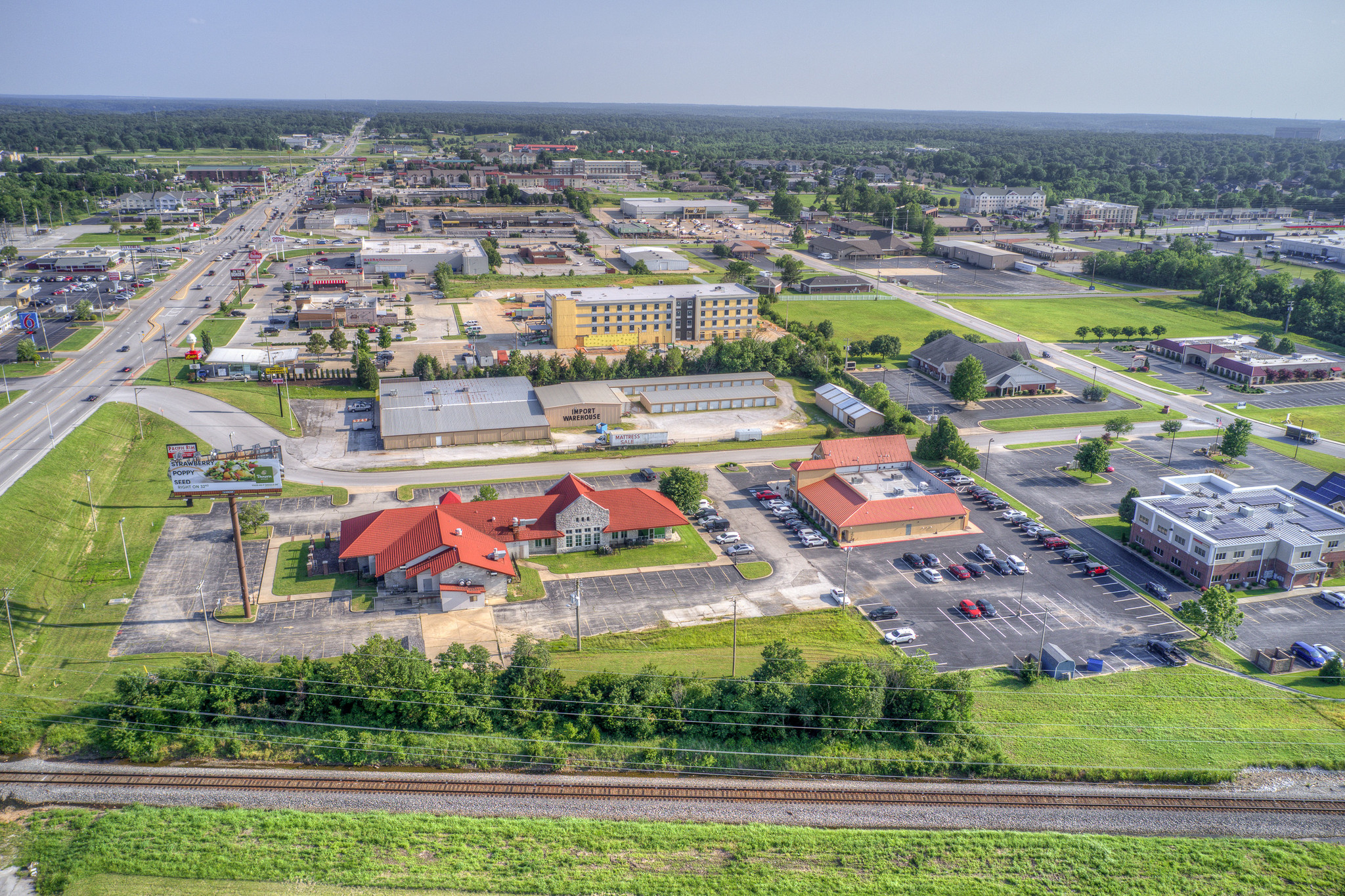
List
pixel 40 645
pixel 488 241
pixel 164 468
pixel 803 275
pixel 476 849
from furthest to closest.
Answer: pixel 488 241, pixel 803 275, pixel 164 468, pixel 40 645, pixel 476 849

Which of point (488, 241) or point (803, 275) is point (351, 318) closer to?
point (488, 241)

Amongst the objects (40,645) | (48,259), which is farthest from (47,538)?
(48,259)

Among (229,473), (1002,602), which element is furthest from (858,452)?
(229,473)

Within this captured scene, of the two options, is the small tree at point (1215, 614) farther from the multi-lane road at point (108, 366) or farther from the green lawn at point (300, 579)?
the multi-lane road at point (108, 366)

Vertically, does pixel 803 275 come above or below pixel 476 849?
above

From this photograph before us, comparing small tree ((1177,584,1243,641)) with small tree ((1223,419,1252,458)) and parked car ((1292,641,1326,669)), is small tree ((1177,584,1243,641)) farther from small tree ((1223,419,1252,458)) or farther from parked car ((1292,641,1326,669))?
small tree ((1223,419,1252,458))

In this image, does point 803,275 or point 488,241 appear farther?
point 488,241
